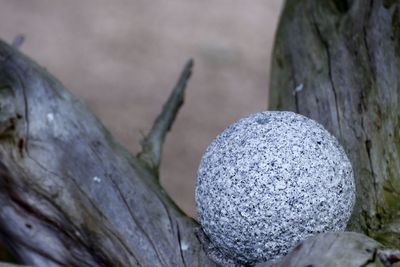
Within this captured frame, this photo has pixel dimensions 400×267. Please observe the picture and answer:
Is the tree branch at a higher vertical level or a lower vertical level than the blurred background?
higher

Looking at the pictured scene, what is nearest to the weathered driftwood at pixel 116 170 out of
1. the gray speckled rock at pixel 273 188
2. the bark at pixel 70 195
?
the bark at pixel 70 195

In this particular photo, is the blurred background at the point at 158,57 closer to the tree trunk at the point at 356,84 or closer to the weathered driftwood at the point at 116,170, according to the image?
the tree trunk at the point at 356,84

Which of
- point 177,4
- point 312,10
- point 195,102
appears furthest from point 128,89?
point 312,10

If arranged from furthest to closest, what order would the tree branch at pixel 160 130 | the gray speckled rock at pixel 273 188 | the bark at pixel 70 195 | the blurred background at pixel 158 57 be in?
the blurred background at pixel 158 57
the tree branch at pixel 160 130
the bark at pixel 70 195
the gray speckled rock at pixel 273 188

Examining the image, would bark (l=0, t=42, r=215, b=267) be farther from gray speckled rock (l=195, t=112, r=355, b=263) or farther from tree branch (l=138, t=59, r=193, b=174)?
gray speckled rock (l=195, t=112, r=355, b=263)

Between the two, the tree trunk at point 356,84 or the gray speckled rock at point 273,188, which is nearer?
the gray speckled rock at point 273,188

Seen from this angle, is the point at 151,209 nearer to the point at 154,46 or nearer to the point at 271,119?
the point at 271,119

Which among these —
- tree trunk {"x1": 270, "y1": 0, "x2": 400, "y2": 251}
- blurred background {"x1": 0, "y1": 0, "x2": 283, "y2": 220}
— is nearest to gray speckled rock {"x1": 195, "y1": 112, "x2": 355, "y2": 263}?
tree trunk {"x1": 270, "y1": 0, "x2": 400, "y2": 251}
